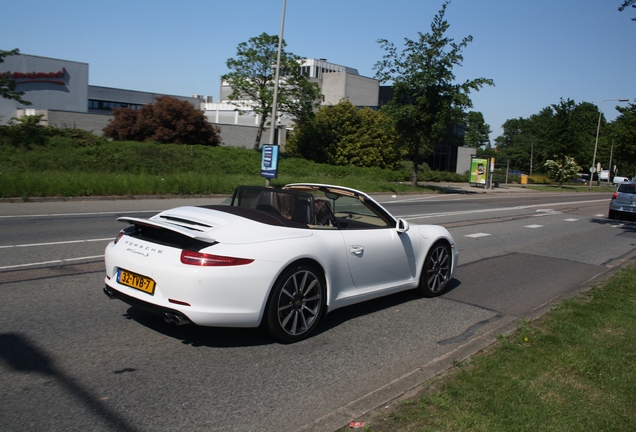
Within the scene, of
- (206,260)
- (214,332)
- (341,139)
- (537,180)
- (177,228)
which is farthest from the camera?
(537,180)

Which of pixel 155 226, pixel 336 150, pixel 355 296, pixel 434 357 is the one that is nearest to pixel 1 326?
pixel 155 226

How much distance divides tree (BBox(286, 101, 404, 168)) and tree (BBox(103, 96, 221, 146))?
1048 cm

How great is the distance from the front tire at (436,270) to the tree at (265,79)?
108 ft

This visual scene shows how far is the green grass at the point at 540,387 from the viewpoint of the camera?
370 centimetres

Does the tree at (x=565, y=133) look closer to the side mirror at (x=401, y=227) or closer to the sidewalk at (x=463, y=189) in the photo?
the sidewalk at (x=463, y=189)

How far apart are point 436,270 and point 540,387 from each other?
3.05 metres

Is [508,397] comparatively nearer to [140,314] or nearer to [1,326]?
[140,314]

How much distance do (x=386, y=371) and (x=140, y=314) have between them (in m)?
2.63

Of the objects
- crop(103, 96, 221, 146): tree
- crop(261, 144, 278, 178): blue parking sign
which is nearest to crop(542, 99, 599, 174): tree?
crop(103, 96, 221, 146): tree

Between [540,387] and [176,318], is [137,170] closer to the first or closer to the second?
[176,318]

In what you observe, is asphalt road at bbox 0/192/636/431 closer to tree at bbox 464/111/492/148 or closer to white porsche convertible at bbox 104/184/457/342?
white porsche convertible at bbox 104/184/457/342

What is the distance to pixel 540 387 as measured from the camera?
4.34 metres

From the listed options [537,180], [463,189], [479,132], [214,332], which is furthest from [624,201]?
[479,132]

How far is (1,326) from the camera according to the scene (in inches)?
204
